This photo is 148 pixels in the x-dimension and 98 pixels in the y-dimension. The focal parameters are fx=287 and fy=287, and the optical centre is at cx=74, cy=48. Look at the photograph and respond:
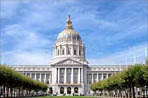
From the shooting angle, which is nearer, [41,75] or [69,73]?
[69,73]

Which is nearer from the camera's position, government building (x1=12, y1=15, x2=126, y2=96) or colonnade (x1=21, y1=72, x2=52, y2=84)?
government building (x1=12, y1=15, x2=126, y2=96)

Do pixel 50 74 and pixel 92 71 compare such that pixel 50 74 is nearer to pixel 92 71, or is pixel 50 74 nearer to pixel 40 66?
pixel 40 66

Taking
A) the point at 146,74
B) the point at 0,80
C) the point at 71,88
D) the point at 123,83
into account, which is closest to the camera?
the point at 146,74

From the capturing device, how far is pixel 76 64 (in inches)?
7116

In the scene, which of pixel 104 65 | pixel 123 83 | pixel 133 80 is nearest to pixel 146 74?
pixel 133 80

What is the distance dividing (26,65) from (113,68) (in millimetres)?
58108

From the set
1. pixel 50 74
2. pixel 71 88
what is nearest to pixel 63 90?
pixel 71 88

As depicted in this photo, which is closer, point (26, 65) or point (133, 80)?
point (133, 80)

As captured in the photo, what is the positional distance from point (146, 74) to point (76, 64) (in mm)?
127664

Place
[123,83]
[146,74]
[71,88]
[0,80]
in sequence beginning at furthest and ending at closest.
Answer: [71,88], [123,83], [0,80], [146,74]

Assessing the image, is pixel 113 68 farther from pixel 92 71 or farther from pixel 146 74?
pixel 146 74

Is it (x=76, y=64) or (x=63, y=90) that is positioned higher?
(x=76, y=64)

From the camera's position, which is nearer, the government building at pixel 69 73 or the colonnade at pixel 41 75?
the government building at pixel 69 73

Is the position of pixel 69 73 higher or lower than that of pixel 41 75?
higher
